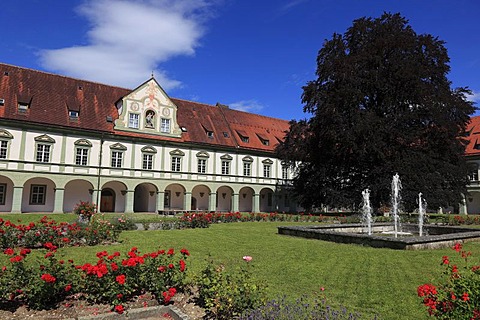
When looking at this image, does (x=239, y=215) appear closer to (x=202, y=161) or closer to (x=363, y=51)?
(x=202, y=161)

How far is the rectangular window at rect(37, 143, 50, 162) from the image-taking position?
28369mm

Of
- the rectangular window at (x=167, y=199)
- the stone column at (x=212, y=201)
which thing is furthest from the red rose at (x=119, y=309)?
the rectangular window at (x=167, y=199)

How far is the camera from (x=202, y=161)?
36219 millimetres

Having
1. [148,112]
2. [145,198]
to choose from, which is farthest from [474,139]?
[145,198]

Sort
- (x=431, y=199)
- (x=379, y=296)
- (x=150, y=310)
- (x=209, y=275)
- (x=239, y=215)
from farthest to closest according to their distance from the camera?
(x=431, y=199) → (x=239, y=215) → (x=379, y=296) → (x=209, y=275) → (x=150, y=310)

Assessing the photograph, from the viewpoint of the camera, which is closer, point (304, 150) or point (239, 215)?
point (239, 215)

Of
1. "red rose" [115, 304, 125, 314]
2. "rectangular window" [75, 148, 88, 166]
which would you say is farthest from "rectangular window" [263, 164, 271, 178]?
"red rose" [115, 304, 125, 314]

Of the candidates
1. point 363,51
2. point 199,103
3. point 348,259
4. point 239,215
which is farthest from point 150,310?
point 199,103

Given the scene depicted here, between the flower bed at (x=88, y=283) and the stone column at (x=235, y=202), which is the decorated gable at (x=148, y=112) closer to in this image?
the stone column at (x=235, y=202)

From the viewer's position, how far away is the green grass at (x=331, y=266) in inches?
250

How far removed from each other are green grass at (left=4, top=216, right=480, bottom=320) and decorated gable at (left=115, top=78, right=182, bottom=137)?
1966cm

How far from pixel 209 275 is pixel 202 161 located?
30352mm

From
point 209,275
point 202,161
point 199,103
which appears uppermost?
point 199,103

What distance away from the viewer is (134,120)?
3306 cm
